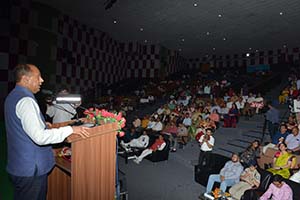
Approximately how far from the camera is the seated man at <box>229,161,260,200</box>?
13.6ft

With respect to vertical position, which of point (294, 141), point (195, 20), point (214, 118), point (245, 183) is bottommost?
point (245, 183)

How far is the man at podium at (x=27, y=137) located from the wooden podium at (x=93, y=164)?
0.49ft

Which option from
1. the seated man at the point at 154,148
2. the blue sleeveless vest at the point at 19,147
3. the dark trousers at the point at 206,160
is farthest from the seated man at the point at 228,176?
the blue sleeveless vest at the point at 19,147

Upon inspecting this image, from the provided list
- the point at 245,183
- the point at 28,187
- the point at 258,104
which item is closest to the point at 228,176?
the point at 245,183

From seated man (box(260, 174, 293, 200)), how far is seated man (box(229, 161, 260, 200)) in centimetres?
46

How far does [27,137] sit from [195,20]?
1130 cm

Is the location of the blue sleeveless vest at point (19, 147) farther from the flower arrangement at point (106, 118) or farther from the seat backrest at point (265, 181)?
the seat backrest at point (265, 181)

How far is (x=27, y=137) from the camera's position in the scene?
4.76ft

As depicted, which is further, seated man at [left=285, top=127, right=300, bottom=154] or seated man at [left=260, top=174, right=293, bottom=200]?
seated man at [left=285, top=127, right=300, bottom=154]

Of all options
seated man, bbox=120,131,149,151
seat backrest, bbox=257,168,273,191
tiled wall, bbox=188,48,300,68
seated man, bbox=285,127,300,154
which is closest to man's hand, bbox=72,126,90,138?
seat backrest, bbox=257,168,273,191

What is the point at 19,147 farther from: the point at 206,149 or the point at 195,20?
the point at 195,20

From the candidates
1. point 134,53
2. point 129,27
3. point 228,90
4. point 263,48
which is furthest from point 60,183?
point 263,48

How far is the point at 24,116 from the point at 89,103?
1117 cm

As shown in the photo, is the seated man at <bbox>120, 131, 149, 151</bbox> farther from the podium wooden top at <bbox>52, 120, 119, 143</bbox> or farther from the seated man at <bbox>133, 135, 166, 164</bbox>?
the podium wooden top at <bbox>52, 120, 119, 143</bbox>
